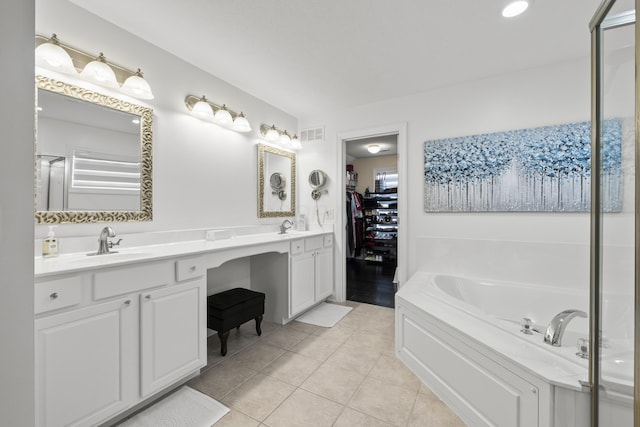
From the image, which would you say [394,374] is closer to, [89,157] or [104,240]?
[104,240]

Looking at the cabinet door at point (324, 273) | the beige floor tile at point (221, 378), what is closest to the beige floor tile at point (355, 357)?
the beige floor tile at point (221, 378)

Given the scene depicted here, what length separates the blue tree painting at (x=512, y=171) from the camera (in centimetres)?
227

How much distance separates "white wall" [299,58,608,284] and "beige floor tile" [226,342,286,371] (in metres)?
1.68

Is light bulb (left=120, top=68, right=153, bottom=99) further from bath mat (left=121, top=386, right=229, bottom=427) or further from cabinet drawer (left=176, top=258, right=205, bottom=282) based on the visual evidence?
bath mat (left=121, top=386, right=229, bottom=427)

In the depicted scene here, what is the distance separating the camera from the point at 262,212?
3092 millimetres

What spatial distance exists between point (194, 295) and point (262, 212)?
146 cm

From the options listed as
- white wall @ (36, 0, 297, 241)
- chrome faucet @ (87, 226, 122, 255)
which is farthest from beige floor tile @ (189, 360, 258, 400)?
white wall @ (36, 0, 297, 241)

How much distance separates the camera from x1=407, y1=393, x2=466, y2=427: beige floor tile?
1.48 metres

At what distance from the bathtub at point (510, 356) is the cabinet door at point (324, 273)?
1063 mm

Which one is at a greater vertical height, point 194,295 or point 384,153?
point 384,153

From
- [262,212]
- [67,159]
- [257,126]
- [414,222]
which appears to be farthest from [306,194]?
[67,159]

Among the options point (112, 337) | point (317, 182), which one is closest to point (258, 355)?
point (112, 337)

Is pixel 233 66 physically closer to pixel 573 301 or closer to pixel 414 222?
pixel 414 222

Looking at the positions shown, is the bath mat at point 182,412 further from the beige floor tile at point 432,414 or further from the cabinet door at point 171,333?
the beige floor tile at point 432,414
